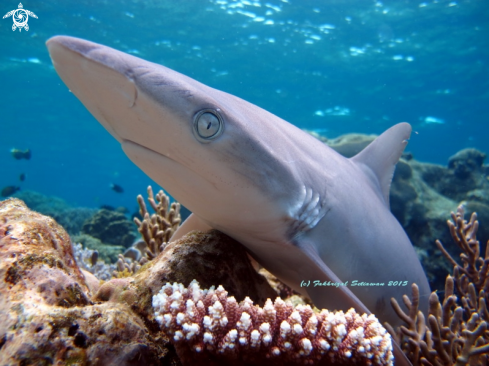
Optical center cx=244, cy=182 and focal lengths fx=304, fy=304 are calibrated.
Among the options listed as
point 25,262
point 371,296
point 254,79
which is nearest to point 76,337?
point 25,262

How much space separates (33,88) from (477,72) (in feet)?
140

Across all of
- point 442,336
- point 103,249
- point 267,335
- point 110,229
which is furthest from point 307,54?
point 267,335

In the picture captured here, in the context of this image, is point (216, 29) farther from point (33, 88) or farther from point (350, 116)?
point (33, 88)

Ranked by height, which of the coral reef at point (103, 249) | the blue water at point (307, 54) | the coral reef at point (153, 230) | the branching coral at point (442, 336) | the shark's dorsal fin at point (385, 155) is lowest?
the coral reef at point (103, 249)

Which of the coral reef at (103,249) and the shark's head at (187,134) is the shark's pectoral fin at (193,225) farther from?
the coral reef at (103,249)

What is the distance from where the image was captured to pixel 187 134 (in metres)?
1.72

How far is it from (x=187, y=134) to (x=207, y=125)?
13 centimetres

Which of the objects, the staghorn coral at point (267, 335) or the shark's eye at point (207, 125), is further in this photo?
the shark's eye at point (207, 125)

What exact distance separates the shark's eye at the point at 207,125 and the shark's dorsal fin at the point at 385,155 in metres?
2.25

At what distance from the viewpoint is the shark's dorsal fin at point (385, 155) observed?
3568 mm

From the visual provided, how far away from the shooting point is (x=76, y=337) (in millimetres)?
1336

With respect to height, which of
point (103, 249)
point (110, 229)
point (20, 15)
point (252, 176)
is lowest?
point (110, 229)

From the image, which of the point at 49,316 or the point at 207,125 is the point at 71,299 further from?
the point at 207,125

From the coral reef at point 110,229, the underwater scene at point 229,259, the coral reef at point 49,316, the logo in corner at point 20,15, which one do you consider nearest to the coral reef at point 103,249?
the coral reef at point 110,229
